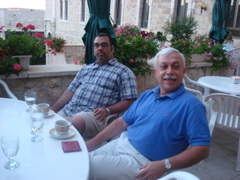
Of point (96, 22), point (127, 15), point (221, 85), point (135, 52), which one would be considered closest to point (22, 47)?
A: point (96, 22)

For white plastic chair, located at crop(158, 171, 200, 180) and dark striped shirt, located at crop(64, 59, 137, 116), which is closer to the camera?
white plastic chair, located at crop(158, 171, 200, 180)

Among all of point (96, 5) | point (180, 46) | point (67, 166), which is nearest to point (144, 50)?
point (96, 5)

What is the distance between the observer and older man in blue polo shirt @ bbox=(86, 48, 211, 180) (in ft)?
4.42

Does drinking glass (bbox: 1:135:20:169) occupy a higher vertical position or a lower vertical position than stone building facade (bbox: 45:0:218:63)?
lower

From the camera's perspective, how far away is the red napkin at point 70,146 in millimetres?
1229

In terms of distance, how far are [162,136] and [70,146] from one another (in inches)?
20.0

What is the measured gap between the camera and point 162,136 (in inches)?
56.6

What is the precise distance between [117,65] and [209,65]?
2669 mm

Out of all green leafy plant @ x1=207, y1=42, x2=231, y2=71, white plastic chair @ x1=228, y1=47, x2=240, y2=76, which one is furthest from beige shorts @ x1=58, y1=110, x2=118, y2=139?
white plastic chair @ x1=228, y1=47, x2=240, y2=76

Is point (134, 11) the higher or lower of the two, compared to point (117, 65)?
higher

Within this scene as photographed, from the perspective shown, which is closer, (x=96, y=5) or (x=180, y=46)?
(x=96, y=5)

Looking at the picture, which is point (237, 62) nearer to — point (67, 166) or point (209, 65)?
point (209, 65)

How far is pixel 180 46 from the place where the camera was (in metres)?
4.12

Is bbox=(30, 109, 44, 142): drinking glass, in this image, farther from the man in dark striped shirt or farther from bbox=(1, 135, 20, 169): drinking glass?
the man in dark striped shirt
